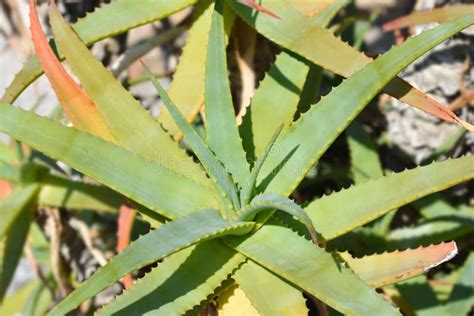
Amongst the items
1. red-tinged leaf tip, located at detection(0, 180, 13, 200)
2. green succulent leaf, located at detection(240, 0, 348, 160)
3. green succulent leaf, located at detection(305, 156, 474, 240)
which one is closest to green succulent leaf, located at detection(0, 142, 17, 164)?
red-tinged leaf tip, located at detection(0, 180, 13, 200)

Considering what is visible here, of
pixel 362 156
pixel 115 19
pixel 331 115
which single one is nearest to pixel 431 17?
pixel 362 156

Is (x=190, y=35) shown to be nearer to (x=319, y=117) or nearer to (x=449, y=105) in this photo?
(x=319, y=117)

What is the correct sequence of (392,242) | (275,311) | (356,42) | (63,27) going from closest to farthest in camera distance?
(275,311) < (63,27) < (392,242) < (356,42)

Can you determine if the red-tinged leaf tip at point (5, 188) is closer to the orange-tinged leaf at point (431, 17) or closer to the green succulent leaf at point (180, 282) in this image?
the green succulent leaf at point (180, 282)

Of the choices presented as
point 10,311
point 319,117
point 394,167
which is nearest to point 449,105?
point 394,167

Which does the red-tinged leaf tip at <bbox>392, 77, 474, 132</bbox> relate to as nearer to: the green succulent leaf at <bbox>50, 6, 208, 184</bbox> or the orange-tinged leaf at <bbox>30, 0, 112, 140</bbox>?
the green succulent leaf at <bbox>50, 6, 208, 184</bbox>

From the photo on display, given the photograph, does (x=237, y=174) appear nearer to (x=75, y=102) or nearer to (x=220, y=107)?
(x=220, y=107)
